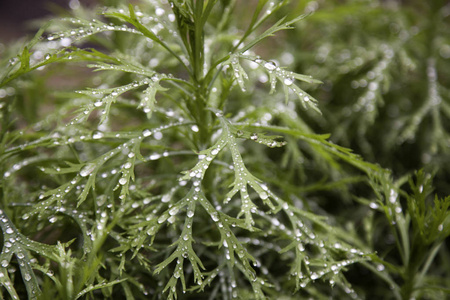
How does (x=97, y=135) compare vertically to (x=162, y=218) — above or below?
above

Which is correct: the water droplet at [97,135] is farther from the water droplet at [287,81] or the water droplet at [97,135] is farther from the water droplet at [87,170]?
the water droplet at [287,81]

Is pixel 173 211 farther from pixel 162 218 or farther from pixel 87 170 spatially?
pixel 87 170

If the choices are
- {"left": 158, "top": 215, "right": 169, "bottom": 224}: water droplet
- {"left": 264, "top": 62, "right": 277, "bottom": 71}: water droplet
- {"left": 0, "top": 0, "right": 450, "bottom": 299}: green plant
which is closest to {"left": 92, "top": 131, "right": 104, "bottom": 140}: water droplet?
{"left": 0, "top": 0, "right": 450, "bottom": 299}: green plant

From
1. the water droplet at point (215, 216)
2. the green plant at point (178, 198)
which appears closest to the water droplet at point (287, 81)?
the green plant at point (178, 198)

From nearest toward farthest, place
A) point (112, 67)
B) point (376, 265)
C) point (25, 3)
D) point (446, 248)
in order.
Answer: point (112, 67) → point (376, 265) → point (446, 248) → point (25, 3)

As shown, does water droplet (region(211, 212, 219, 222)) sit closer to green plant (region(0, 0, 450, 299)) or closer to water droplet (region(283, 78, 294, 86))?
green plant (region(0, 0, 450, 299))

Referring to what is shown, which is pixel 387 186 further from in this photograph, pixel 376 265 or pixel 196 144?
pixel 196 144

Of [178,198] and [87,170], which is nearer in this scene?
[87,170]

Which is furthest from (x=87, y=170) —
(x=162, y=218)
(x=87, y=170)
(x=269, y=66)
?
(x=269, y=66)

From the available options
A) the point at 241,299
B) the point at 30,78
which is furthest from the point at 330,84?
the point at 30,78
